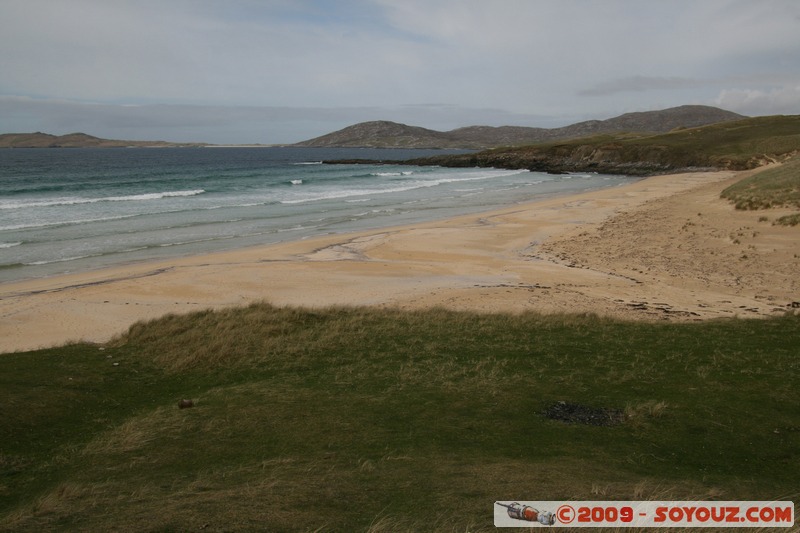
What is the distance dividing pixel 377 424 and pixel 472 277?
52.7 feet

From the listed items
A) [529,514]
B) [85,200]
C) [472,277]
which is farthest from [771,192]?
[85,200]

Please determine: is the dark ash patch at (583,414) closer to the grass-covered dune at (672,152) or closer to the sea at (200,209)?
the sea at (200,209)

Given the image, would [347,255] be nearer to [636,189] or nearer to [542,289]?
[542,289]

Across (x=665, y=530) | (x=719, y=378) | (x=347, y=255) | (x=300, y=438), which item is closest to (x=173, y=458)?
(x=300, y=438)

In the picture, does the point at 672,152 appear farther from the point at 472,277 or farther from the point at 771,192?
the point at 472,277

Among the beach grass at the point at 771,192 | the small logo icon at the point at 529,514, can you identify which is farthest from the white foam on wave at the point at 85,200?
the small logo icon at the point at 529,514

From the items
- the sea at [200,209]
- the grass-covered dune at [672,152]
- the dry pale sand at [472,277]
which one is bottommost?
the dry pale sand at [472,277]

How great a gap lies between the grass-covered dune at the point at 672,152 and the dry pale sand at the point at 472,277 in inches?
2001

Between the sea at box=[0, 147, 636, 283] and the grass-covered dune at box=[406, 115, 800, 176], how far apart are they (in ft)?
35.1

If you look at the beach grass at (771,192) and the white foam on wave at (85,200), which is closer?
the beach grass at (771,192)

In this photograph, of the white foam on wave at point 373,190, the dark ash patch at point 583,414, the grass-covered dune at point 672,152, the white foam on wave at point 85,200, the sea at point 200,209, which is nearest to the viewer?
the dark ash patch at point 583,414

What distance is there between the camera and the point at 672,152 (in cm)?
8806

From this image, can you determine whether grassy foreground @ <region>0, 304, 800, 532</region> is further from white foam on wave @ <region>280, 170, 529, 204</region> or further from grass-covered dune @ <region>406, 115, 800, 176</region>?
grass-covered dune @ <region>406, 115, 800, 176</region>

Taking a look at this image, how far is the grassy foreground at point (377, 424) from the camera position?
215 inches
